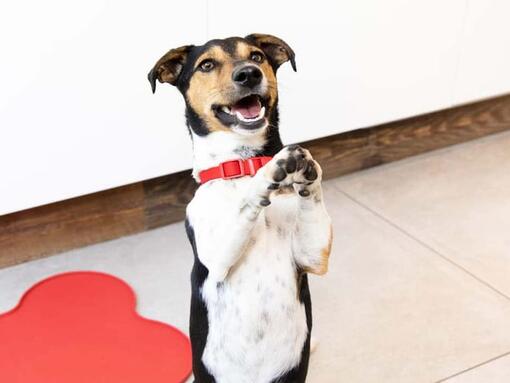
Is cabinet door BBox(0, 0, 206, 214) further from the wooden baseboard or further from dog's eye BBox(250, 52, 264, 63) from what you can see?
dog's eye BBox(250, 52, 264, 63)

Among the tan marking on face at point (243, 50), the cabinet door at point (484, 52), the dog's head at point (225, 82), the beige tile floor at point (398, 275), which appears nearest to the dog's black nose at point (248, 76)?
the dog's head at point (225, 82)

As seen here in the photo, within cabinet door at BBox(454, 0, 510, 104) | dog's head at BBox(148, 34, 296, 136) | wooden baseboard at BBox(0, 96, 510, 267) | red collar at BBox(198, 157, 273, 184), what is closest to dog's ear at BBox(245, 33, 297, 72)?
dog's head at BBox(148, 34, 296, 136)

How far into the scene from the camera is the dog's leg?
3.74 feet

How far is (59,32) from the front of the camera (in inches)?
75.8

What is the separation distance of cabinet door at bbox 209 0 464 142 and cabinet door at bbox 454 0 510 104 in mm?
65

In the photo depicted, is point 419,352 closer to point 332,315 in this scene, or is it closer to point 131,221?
point 332,315

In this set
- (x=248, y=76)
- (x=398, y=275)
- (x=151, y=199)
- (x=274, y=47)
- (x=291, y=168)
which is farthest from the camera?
(x=151, y=199)

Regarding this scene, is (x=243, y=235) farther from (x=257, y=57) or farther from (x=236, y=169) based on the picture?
(x=257, y=57)

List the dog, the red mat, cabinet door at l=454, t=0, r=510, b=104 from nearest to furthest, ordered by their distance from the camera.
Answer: the dog, the red mat, cabinet door at l=454, t=0, r=510, b=104

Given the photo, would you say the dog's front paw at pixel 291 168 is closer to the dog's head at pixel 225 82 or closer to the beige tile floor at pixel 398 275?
the dog's head at pixel 225 82

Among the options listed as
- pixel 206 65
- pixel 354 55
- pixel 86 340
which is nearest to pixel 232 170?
pixel 206 65

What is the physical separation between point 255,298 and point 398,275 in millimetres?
1015

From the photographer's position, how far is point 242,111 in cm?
133

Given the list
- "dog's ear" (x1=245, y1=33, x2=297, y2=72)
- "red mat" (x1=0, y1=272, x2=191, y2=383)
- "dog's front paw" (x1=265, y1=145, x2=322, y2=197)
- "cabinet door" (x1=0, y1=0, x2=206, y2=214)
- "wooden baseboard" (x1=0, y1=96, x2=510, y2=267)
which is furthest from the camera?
"wooden baseboard" (x1=0, y1=96, x2=510, y2=267)
